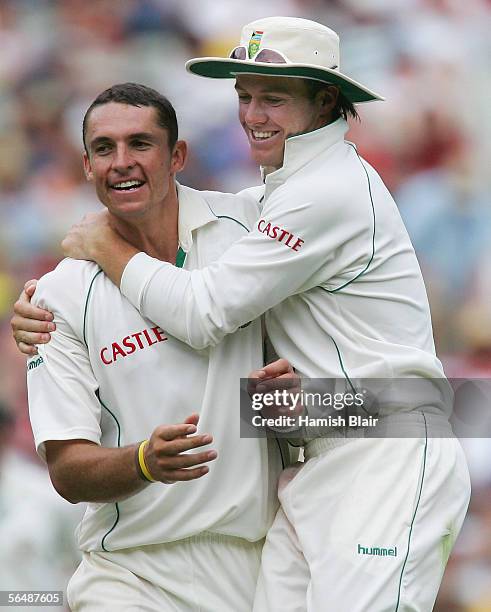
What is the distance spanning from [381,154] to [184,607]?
2.67 m

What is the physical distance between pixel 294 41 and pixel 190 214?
1.42ft

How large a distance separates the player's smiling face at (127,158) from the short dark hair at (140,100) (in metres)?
0.01

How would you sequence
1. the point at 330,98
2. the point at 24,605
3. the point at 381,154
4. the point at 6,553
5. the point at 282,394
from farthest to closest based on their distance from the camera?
1. the point at 381,154
2. the point at 6,553
3. the point at 24,605
4. the point at 330,98
5. the point at 282,394

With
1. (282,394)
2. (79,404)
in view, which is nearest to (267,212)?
(282,394)

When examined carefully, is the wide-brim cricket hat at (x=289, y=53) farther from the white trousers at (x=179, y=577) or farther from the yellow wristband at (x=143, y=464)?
the white trousers at (x=179, y=577)

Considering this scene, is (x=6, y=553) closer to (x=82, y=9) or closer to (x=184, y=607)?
(x=184, y=607)

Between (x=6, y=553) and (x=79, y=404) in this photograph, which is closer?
(x=79, y=404)

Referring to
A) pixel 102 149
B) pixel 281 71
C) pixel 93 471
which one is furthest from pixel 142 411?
pixel 281 71

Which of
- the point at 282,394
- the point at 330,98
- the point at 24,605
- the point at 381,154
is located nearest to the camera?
the point at 282,394

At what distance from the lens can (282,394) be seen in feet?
8.08

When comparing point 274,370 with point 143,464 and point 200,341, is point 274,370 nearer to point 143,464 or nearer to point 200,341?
point 200,341

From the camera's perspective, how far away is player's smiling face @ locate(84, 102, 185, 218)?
99.7 inches

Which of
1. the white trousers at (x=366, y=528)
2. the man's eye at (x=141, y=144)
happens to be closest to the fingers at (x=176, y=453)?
the white trousers at (x=366, y=528)

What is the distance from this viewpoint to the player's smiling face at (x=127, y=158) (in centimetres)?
253
